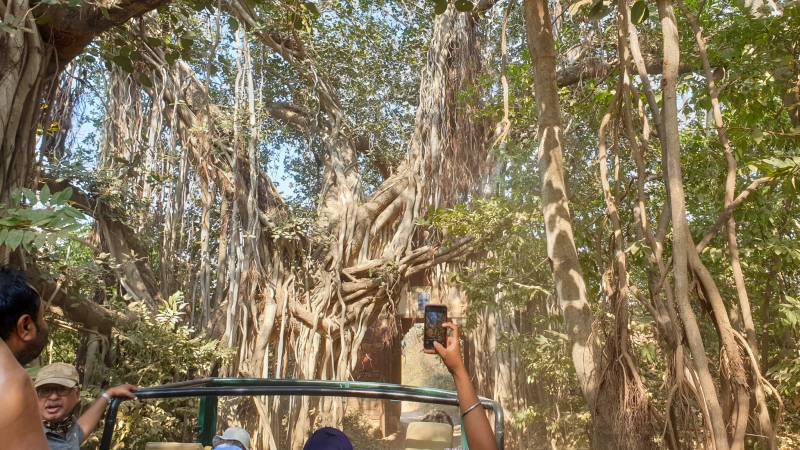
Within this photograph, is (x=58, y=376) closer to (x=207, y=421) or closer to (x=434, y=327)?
(x=207, y=421)

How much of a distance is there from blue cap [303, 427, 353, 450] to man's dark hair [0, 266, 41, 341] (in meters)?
0.65

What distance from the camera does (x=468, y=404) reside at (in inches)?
48.9

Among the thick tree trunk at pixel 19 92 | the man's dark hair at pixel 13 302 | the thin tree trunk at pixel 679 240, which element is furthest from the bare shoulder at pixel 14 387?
the thin tree trunk at pixel 679 240

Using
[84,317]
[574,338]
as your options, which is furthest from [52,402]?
[84,317]

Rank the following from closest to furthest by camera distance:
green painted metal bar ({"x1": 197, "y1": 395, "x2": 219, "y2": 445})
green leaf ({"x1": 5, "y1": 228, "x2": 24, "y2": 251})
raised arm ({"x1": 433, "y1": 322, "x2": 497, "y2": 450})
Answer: raised arm ({"x1": 433, "y1": 322, "x2": 497, "y2": 450}), green leaf ({"x1": 5, "y1": 228, "x2": 24, "y2": 251}), green painted metal bar ({"x1": 197, "y1": 395, "x2": 219, "y2": 445})

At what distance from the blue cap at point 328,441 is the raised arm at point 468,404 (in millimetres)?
308

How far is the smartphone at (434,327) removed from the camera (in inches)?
56.6

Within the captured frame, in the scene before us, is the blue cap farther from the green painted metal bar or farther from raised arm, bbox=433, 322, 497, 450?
the green painted metal bar

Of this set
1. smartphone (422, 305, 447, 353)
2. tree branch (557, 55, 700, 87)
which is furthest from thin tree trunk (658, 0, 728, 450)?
tree branch (557, 55, 700, 87)

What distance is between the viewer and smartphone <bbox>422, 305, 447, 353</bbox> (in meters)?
1.44

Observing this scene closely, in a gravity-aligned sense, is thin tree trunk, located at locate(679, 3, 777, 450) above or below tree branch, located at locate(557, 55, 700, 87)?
below

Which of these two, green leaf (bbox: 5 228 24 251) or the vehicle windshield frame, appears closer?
the vehicle windshield frame

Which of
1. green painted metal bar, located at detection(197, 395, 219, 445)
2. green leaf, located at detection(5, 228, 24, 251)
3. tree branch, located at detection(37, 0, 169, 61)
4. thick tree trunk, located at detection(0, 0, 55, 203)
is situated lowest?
green painted metal bar, located at detection(197, 395, 219, 445)

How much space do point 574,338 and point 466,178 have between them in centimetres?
416
